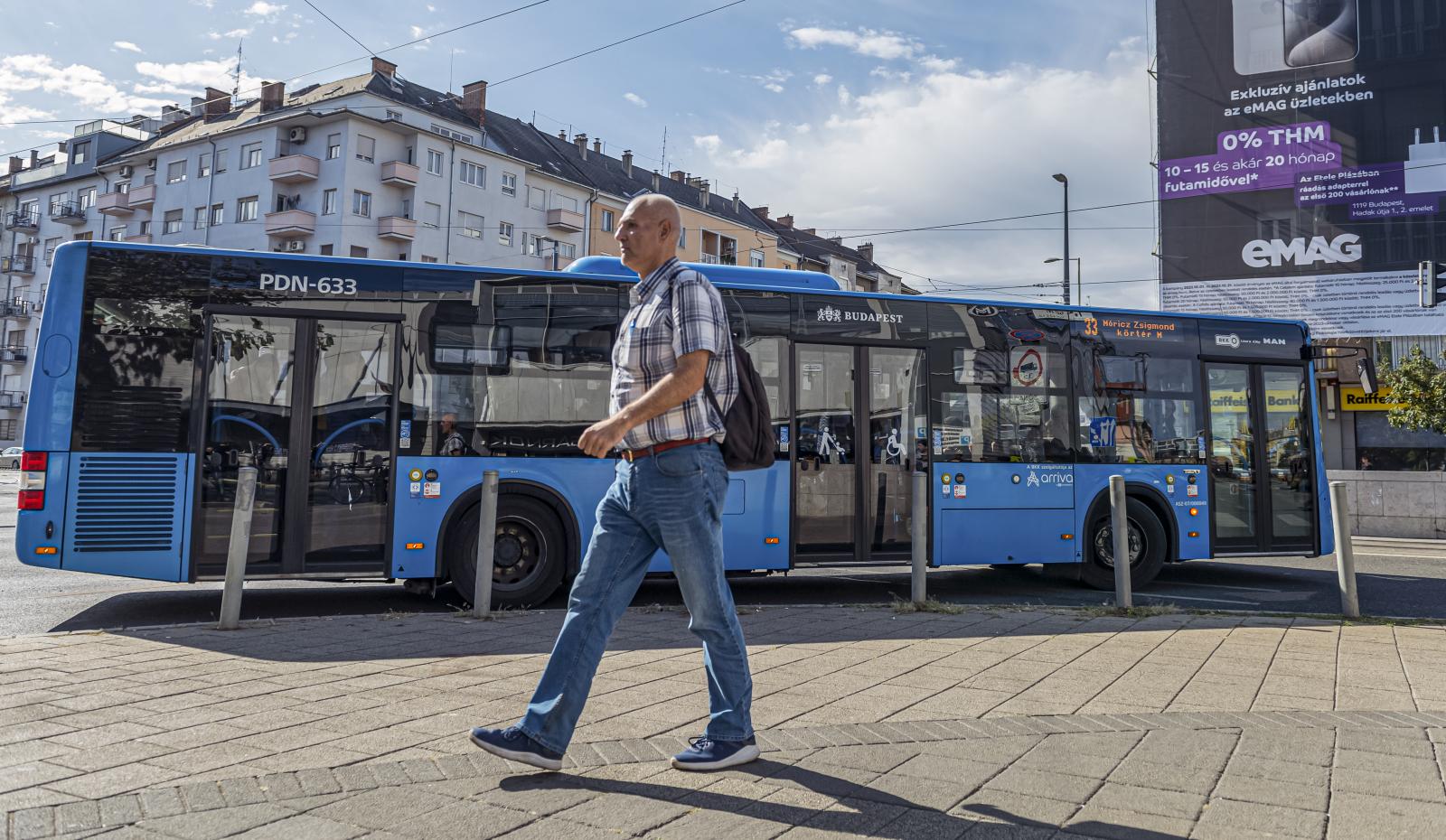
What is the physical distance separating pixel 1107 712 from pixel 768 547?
4833 mm

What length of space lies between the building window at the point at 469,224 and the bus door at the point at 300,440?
4429 centimetres

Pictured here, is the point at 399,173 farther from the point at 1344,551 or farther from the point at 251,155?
the point at 1344,551

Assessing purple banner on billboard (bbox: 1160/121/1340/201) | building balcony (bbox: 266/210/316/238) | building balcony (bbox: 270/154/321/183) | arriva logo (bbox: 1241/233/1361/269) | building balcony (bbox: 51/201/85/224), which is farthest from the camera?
building balcony (bbox: 51/201/85/224)

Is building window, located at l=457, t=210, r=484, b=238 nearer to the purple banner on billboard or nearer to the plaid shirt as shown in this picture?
the purple banner on billboard

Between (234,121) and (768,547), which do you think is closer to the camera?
(768,547)

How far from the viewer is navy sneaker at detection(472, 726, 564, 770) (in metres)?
3.42

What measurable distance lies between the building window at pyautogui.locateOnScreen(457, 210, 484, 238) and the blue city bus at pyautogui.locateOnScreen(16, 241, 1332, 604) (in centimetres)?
4388

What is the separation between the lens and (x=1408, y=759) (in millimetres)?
3863

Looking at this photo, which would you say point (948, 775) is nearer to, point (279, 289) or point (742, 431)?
point (742, 431)

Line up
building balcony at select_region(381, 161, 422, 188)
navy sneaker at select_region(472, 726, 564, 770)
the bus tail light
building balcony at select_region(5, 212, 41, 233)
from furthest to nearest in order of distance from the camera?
building balcony at select_region(5, 212, 41, 233)
building balcony at select_region(381, 161, 422, 188)
the bus tail light
navy sneaker at select_region(472, 726, 564, 770)

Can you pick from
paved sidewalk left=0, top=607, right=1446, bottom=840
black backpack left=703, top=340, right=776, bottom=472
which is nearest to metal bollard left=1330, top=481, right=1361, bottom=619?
paved sidewalk left=0, top=607, right=1446, bottom=840

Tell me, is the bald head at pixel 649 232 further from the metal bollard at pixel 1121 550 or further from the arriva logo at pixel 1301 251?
the arriva logo at pixel 1301 251

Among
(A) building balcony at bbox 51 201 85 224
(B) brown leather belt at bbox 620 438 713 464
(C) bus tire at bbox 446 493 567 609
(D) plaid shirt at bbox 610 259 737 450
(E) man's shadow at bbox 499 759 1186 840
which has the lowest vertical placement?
(E) man's shadow at bbox 499 759 1186 840

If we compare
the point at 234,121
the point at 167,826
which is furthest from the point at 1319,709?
the point at 234,121
